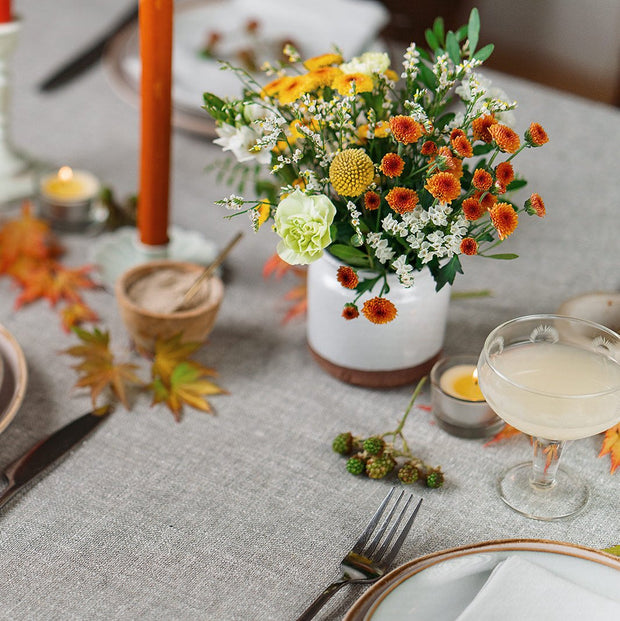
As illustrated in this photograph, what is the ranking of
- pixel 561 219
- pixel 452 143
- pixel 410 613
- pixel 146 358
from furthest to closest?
pixel 561 219 < pixel 146 358 < pixel 452 143 < pixel 410 613

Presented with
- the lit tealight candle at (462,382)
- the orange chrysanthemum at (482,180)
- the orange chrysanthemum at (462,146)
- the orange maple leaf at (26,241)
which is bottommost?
the orange maple leaf at (26,241)

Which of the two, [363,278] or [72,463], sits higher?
[363,278]

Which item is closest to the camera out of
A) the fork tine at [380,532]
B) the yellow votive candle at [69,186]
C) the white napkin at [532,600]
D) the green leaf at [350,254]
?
the white napkin at [532,600]

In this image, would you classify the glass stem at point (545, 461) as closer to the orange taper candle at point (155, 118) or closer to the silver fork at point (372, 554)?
the silver fork at point (372, 554)

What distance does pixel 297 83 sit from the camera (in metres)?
0.95

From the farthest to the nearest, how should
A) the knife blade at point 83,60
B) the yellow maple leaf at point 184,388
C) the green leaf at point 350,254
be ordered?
the knife blade at point 83,60
the yellow maple leaf at point 184,388
the green leaf at point 350,254

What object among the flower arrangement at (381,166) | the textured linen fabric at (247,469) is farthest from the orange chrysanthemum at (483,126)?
the textured linen fabric at (247,469)

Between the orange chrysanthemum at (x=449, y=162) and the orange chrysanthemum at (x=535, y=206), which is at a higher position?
the orange chrysanthemum at (x=449, y=162)

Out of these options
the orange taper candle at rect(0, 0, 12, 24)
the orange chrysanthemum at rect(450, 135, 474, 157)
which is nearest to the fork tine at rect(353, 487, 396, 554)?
the orange chrysanthemum at rect(450, 135, 474, 157)

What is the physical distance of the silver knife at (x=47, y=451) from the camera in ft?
2.94

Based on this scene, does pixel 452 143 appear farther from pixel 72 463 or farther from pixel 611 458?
pixel 72 463

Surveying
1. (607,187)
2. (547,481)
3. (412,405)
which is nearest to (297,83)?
(412,405)

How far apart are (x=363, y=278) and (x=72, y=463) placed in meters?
0.38

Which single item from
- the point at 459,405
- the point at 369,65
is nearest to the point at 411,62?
the point at 369,65
